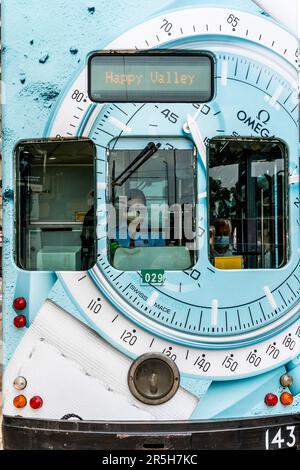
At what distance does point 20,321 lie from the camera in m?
2.99

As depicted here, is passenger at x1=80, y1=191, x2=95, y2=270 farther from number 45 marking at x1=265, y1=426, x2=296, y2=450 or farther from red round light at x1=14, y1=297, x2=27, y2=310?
number 45 marking at x1=265, y1=426, x2=296, y2=450

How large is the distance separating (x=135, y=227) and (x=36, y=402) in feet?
3.66

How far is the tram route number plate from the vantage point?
296 cm

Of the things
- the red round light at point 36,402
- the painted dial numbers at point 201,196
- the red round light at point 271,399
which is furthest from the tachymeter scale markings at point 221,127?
the red round light at point 36,402

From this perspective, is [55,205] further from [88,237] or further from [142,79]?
[142,79]

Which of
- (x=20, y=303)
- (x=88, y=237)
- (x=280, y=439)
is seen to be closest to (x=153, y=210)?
(x=88, y=237)

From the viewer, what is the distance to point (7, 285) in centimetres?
300

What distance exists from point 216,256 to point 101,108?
1.05 m

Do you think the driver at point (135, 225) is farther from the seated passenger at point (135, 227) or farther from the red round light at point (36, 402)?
the red round light at point (36, 402)

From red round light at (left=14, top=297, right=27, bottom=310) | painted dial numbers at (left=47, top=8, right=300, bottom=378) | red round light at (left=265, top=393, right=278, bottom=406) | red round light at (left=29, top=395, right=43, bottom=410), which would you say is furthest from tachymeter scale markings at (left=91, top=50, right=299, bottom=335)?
red round light at (left=29, top=395, right=43, bottom=410)

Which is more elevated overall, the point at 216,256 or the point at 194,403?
the point at 216,256

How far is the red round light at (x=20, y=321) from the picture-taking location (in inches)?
118
